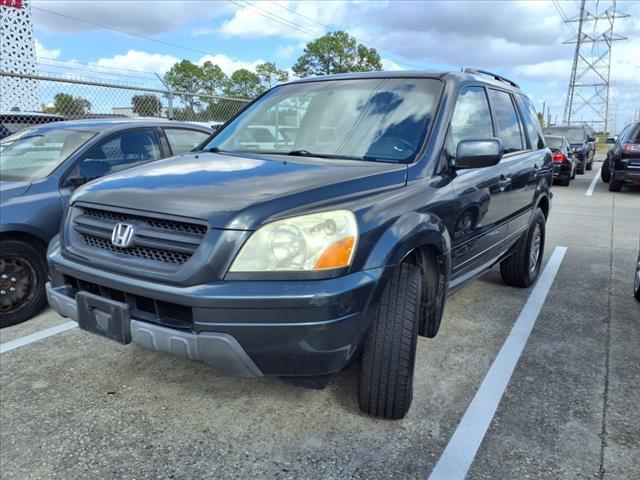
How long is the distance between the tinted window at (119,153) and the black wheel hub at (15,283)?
88 centimetres

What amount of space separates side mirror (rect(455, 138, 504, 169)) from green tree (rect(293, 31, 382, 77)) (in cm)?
7385

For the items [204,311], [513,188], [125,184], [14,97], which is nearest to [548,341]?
[513,188]

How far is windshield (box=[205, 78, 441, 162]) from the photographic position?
116 inches

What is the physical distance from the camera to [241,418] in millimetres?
2684

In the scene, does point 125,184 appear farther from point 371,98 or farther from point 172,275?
point 371,98

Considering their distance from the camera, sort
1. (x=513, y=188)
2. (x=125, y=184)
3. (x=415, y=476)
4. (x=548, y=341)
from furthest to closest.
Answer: (x=513, y=188) → (x=548, y=341) → (x=125, y=184) → (x=415, y=476)

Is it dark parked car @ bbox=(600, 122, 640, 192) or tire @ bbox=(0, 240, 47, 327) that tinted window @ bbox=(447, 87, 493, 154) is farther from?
dark parked car @ bbox=(600, 122, 640, 192)

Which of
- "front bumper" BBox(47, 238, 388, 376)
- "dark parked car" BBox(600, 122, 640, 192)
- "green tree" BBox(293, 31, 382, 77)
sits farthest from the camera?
"green tree" BBox(293, 31, 382, 77)

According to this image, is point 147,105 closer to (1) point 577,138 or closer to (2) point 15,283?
(2) point 15,283

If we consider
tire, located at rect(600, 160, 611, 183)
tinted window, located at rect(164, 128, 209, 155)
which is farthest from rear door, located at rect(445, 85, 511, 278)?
tire, located at rect(600, 160, 611, 183)

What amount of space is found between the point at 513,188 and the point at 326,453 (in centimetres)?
261

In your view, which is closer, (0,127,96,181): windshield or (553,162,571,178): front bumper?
(0,127,96,181): windshield

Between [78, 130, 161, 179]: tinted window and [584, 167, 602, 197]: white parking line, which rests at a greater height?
[78, 130, 161, 179]: tinted window

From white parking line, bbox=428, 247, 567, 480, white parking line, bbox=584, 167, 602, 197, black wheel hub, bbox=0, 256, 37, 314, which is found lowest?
white parking line, bbox=584, 167, 602, 197
